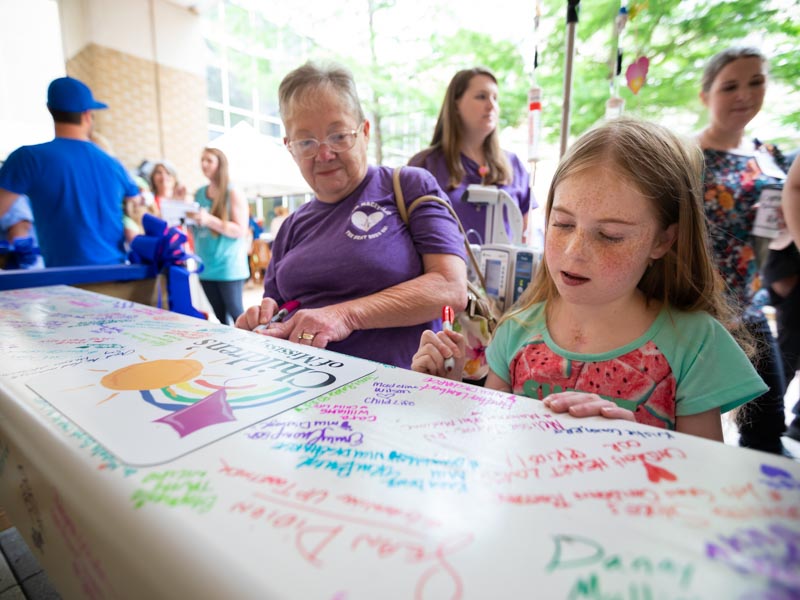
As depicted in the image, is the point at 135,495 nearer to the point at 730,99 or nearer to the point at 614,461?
the point at 614,461

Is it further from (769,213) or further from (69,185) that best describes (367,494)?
(69,185)

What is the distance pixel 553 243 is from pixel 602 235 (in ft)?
0.29

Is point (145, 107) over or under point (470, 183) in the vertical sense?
over

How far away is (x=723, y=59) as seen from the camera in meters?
1.51

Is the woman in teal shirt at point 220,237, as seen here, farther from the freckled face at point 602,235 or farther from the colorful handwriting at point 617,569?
the colorful handwriting at point 617,569

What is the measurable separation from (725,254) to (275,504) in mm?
1751

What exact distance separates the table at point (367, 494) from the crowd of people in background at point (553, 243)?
140 mm

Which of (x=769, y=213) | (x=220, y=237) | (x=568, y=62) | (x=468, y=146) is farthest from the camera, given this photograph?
(x=220, y=237)

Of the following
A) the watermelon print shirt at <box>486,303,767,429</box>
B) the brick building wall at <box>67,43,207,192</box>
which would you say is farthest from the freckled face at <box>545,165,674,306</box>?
the brick building wall at <box>67,43,207,192</box>

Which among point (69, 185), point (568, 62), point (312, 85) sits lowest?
point (69, 185)

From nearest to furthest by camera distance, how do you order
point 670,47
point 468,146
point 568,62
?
point 568,62 → point 468,146 → point 670,47

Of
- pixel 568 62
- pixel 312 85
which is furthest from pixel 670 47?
pixel 312 85

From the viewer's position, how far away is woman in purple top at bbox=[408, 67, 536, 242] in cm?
203

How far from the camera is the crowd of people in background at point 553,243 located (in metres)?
0.76
